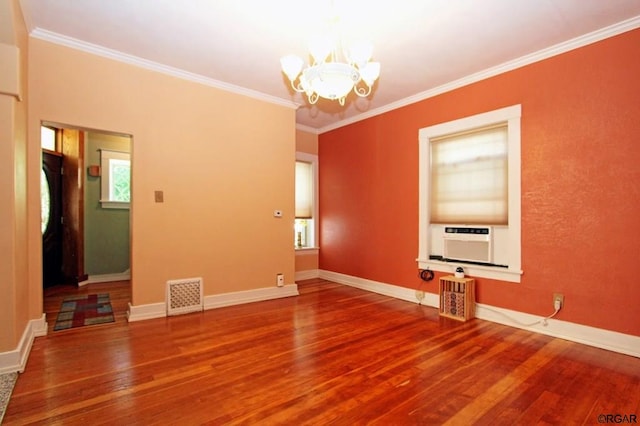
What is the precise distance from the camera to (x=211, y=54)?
340 centimetres

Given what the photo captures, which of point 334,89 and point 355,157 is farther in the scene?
point 355,157

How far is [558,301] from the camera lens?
312cm

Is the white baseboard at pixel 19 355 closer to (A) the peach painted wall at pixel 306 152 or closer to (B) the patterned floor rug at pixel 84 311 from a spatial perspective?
(B) the patterned floor rug at pixel 84 311

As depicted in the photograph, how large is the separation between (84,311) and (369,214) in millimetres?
4081

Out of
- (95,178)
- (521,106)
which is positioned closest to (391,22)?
(521,106)

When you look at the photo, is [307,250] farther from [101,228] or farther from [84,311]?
[101,228]

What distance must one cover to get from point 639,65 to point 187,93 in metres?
4.56

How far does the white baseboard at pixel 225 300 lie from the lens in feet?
11.7

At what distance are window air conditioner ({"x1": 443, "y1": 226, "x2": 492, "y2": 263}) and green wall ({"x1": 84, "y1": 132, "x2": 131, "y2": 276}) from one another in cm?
541

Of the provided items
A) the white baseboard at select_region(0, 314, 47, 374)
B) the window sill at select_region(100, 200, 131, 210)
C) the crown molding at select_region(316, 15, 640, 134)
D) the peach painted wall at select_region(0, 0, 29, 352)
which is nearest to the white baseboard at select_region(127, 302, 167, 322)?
the white baseboard at select_region(0, 314, 47, 374)

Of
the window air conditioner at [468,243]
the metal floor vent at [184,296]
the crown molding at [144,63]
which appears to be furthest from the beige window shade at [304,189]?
the window air conditioner at [468,243]

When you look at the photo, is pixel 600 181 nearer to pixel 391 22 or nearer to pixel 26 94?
pixel 391 22

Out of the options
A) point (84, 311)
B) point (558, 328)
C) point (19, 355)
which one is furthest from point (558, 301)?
point (84, 311)

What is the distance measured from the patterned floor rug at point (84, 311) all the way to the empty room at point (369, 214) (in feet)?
0.17
